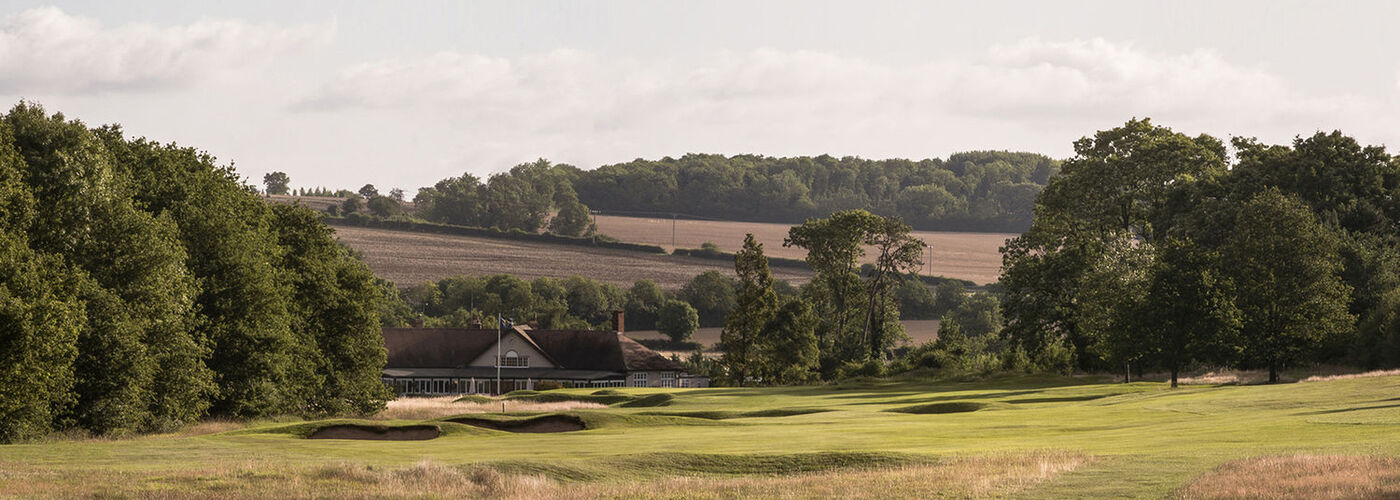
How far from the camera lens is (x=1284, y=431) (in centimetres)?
3875

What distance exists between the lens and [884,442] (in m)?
40.7

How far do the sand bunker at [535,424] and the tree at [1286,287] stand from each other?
40.5 m

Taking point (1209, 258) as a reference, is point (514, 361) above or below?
below

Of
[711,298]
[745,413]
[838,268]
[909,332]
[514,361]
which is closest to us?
[745,413]

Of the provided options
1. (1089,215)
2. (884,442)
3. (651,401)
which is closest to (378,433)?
(884,442)

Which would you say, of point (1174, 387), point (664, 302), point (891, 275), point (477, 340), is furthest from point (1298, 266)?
point (664, 302)

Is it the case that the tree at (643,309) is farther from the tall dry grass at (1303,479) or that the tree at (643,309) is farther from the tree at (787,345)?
the tall dry grass at (1303,479)

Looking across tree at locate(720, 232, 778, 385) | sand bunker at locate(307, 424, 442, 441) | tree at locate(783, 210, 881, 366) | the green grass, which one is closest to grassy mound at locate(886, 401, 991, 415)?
the green grass

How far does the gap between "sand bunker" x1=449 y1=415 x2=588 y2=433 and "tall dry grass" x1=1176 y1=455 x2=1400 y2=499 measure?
30011 millimetres

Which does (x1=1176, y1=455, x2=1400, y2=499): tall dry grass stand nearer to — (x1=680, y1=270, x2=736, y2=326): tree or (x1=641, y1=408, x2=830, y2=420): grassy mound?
(x1=641, y1=408, x2=830, y2=420): grassy mound

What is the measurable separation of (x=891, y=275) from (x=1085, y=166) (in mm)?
30569

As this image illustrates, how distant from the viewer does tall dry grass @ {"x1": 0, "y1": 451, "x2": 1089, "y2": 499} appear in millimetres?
29562

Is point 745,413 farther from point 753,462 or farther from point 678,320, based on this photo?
point 678,320

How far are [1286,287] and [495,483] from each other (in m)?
59.6
